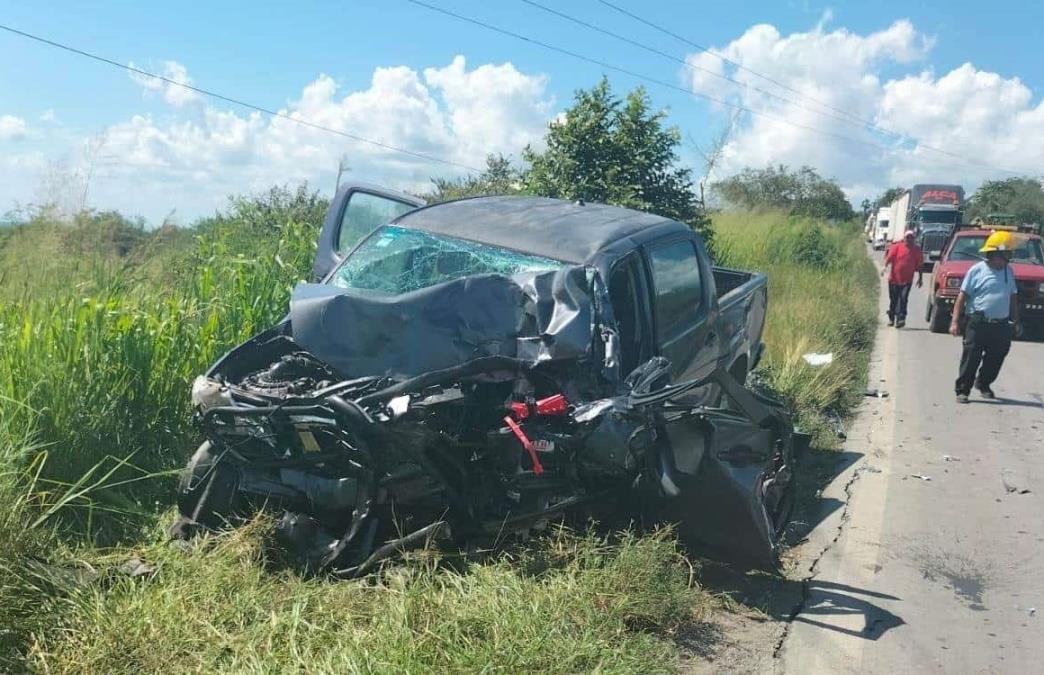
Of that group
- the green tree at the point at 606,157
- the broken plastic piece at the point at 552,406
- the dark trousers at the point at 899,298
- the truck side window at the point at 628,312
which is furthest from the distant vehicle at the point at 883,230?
the broken plastic piece at the point at 552,406

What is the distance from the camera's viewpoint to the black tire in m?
16.6

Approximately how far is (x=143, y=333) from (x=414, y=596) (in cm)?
291

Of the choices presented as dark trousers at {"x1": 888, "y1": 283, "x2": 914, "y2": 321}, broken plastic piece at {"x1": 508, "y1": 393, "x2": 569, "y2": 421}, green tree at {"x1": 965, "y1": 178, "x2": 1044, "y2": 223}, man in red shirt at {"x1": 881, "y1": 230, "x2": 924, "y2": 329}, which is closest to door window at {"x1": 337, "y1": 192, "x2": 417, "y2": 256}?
broken plastic piece at {"x1": 508, "y1": 393, "x2": 569, "y2": 421}

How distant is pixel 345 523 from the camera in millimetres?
4551

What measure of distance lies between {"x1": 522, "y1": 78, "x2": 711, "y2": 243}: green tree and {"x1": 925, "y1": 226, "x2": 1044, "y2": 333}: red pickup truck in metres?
5.92

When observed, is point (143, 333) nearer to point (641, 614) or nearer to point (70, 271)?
point (70, 271)

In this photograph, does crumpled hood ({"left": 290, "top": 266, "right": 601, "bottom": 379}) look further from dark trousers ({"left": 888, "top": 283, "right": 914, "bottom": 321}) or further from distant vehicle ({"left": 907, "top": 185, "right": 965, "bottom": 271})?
distant vehicle ({"left": 907, "top": 185, "right": 965, "bottom": 271})

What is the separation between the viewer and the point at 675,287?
5.99 meters

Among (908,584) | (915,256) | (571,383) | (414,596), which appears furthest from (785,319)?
(414,596)

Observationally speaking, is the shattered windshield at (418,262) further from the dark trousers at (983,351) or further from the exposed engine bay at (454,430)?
the dark trousers at (983,351)

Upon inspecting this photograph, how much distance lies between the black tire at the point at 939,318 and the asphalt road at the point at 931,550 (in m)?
6.57

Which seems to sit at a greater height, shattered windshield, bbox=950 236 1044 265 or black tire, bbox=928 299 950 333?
shattered windshield, bbox=950 236 1044 265

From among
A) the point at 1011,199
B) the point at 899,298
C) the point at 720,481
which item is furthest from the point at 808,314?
the point at 1011,199

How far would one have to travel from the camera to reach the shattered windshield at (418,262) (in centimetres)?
546
